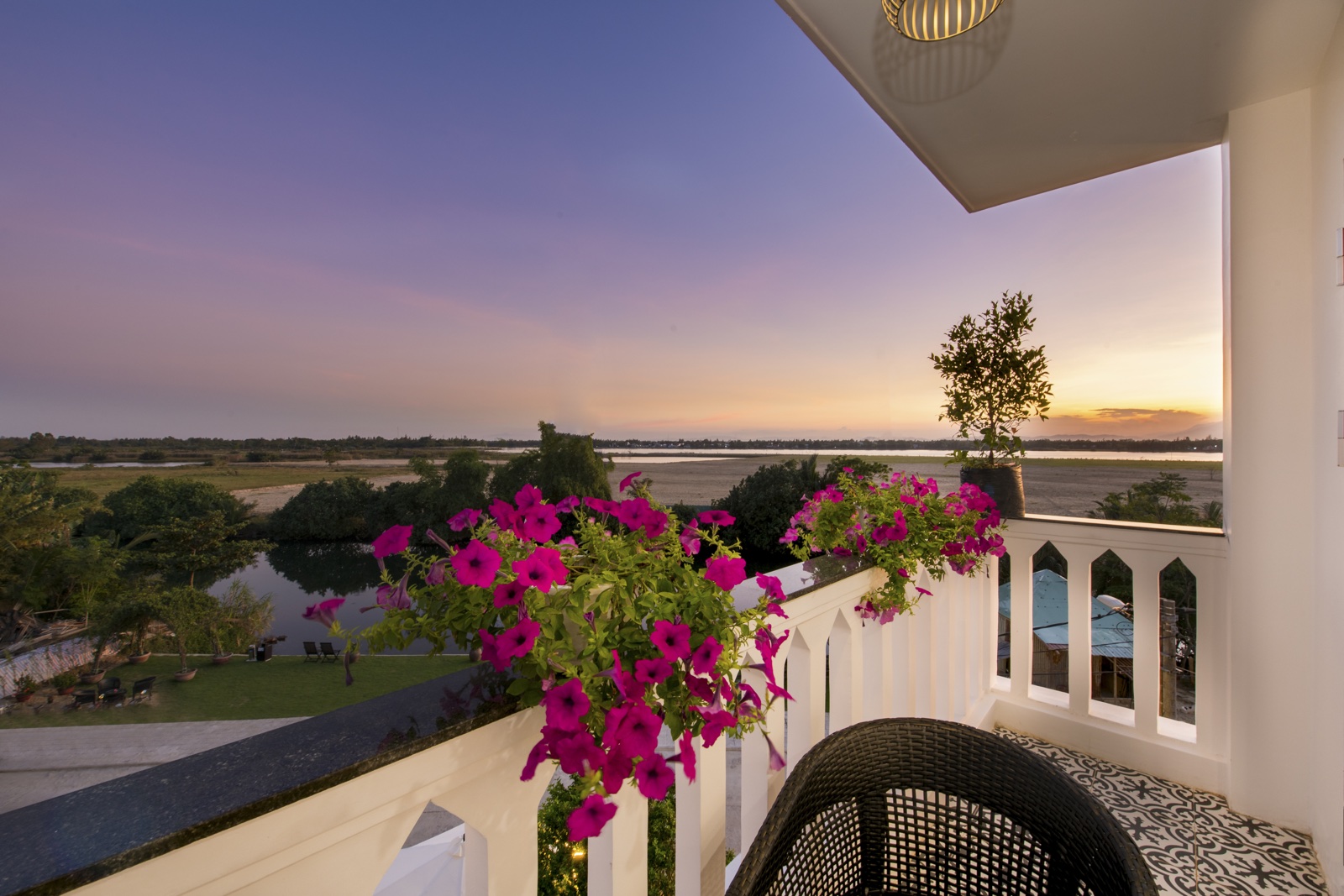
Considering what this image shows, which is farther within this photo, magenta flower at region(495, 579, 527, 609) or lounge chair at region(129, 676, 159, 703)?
lounge chair at region(129, 676, 159, 703)

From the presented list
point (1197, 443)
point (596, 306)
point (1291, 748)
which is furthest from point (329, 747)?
point (596, 306)

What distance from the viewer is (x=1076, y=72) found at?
1.79 meters

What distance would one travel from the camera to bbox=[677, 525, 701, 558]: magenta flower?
81 cm

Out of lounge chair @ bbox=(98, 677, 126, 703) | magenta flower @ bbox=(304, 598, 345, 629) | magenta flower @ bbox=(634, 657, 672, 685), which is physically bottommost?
lounge chair @ bbox=(98, 677, 126, 703)

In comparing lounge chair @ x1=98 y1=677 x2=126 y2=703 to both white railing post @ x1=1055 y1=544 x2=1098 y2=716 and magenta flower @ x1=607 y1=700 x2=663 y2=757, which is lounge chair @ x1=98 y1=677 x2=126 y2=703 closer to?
magenta flower @ x1=607 y1=700 x2=663 y2=757

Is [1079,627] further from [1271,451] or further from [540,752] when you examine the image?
[540,752]

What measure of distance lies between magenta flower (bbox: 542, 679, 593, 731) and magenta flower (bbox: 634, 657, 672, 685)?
2.5 inches

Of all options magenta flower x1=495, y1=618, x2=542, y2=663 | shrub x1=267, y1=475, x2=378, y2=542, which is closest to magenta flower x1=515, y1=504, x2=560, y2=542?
magenta flower x1=495, y1=618, x2=542, y2=663

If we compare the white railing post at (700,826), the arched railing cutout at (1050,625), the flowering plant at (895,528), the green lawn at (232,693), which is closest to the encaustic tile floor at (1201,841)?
the arched railing cutout at (1050,625)

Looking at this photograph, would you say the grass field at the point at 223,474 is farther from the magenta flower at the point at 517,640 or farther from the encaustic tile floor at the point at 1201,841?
the encaustic tile floor at the point at 1201,841

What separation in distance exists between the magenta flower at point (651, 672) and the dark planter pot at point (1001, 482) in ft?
7.08

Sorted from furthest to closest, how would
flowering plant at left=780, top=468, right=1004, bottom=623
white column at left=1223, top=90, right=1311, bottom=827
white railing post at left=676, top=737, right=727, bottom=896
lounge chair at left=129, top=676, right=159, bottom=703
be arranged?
lounge chair at left=129, top=676, right=159, bottom=703 < white column at left=1223, top=90, right=1311, bottom=827 < flowering plant at left=780, top=468, right=1004, bottom=623 < white railing post at left=676, top=737, right=727, bottom=896

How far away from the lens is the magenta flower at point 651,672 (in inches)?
24.3

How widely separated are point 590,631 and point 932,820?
2.69 ft
